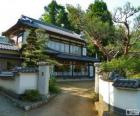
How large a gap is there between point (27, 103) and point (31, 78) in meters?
1.75

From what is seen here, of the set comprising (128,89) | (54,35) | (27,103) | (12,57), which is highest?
(54,35)

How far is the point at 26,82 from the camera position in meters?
13.6

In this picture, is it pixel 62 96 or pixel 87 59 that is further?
pixel 87 59

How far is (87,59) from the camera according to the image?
1316 inches

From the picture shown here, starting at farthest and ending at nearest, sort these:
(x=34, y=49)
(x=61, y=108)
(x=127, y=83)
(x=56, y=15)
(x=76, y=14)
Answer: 1. (x=56, y=15)
2. (x=34, y=49)
3. (x=76, y=14)
4. (x=61, y=108)
5. (x=127, y=83)

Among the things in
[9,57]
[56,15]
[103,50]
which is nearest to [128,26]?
[103,50]

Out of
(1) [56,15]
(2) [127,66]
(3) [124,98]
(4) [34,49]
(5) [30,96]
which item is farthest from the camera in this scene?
(1) [56,15]

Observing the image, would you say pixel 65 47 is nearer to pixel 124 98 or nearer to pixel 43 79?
pixel 43 79

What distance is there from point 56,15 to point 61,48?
811 inches

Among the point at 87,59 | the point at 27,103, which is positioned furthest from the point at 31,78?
the point at 87,59

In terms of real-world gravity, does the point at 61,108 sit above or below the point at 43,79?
below

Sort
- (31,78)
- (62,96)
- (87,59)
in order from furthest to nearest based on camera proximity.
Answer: (87,59), (62,96), (31,78)

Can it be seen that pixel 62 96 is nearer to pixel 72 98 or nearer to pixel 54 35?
pixel 72 98

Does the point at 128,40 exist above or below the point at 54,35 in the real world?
below
